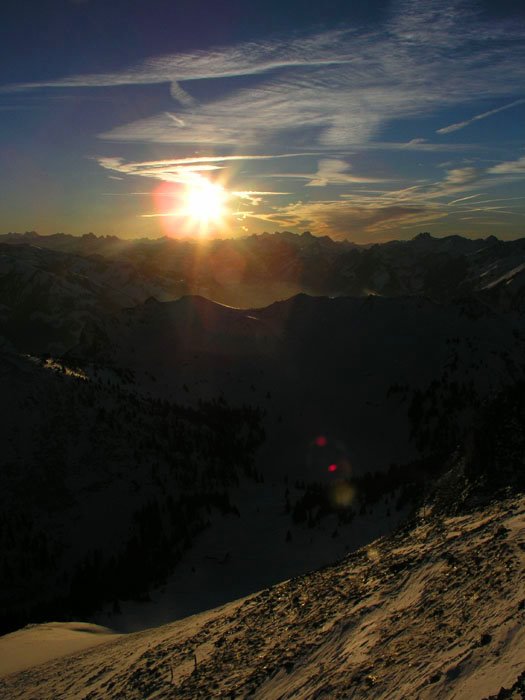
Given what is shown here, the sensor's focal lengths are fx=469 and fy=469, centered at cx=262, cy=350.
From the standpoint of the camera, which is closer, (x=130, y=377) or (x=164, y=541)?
(x=164, y=541)

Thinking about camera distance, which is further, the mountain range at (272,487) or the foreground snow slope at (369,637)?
the mountain range at (272,487)

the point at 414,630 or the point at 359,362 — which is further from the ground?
the point at 359,362

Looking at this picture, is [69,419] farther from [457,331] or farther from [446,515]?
[457,331]

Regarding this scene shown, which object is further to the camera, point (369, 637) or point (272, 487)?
point (272, 487)

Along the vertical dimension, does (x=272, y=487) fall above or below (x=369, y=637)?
below

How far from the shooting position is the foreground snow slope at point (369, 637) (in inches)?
274

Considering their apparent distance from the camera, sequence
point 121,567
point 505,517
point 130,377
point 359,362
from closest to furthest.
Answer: point 505,517, point 121,567, point 130,377, point 359,362

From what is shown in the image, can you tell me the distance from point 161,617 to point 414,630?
21.8m

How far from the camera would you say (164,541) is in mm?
40781

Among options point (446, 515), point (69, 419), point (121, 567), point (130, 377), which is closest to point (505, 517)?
point (446, 515)

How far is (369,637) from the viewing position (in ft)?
29.4

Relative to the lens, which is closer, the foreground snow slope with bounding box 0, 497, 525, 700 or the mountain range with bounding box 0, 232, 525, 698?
the foreground snow slope with bounding box 0, 497, 525, 700

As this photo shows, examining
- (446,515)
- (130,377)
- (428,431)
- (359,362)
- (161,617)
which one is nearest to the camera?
(446,515)

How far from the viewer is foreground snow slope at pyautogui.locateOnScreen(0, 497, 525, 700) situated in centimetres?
696
